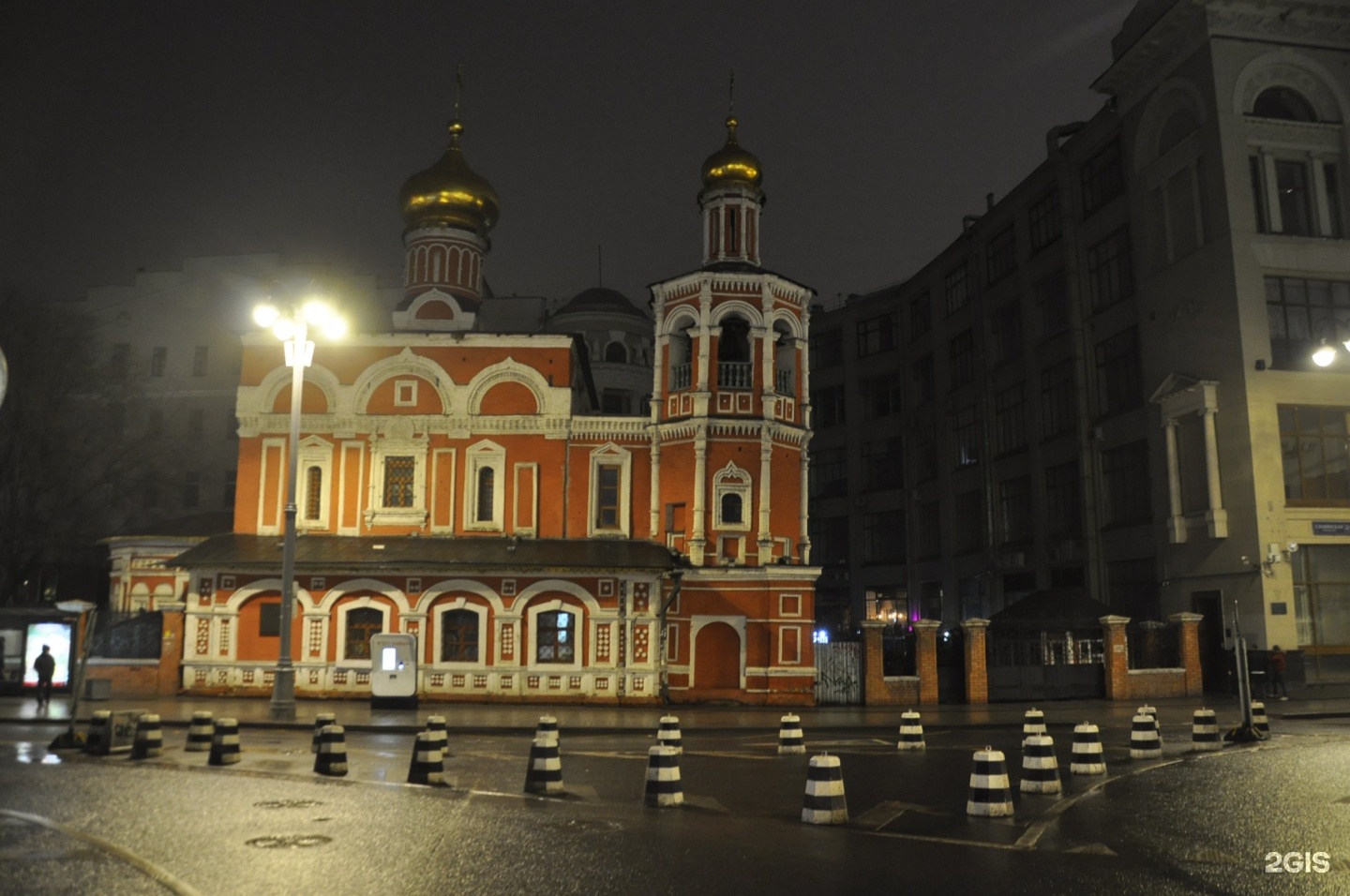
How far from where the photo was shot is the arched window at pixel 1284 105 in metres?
34.8

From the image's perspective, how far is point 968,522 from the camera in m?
49.8

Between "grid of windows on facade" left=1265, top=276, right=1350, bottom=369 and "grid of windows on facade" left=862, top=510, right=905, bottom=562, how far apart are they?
24.7 meters

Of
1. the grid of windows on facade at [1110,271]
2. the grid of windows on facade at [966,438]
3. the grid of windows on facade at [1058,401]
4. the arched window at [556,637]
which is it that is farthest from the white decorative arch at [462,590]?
the grid of windows on facade at [966,438]

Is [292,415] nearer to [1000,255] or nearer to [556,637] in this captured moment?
[556,637]

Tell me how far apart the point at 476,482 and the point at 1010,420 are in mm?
23647

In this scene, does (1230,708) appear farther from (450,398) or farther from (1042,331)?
(450,398)

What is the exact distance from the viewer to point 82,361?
46594 mm

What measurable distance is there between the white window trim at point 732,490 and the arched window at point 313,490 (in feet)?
40.1

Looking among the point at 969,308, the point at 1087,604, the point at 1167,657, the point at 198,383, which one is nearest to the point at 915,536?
the point at 969,308

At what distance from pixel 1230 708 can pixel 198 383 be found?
48035 millimetres

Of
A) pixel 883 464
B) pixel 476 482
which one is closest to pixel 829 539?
pixel 883 464

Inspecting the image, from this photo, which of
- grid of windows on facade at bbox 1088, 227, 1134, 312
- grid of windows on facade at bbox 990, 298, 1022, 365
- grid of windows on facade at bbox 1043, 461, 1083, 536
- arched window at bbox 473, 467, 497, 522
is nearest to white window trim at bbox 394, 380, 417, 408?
arched window at bbox 473, 467, 497, 522

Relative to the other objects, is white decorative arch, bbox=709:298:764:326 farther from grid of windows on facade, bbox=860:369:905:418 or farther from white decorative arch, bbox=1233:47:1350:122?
grid of windows on facade, bbox=860:369:905:418

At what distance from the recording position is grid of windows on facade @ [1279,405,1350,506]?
32.5 m
